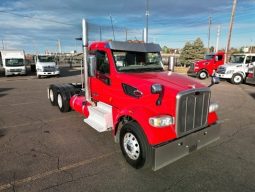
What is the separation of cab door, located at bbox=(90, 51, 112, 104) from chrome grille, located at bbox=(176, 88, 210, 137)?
A: 192cm

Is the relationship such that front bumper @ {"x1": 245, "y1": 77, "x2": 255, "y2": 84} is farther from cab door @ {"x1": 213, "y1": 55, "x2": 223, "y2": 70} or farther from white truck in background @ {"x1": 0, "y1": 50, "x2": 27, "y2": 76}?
white truck in background @ {"x1": 0, "y1": 50, "x2": 27, "y2": 76}

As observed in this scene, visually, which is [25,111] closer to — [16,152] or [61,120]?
[61,120]

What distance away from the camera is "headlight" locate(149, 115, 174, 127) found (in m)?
3.40

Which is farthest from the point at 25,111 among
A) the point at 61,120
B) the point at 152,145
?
the point at 152,145

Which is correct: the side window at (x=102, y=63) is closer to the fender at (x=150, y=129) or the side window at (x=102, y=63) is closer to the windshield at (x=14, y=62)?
the fender at (x=150, y=129)

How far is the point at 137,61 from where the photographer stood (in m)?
4.96

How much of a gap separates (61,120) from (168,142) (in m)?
4.42

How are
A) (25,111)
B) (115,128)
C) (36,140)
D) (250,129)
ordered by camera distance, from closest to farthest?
(115,128)
(36,140)
(250,129)
(25,111)

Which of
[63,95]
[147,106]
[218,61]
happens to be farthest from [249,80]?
[147,106]

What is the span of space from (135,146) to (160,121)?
78cm

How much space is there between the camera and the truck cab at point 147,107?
3.46 meters

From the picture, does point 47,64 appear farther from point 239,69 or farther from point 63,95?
A: point 239,69

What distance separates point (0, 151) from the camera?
4.52 m

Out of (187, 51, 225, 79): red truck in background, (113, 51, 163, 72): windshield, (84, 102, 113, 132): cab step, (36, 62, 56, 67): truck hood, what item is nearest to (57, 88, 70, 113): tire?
(84, 102, 113, 132): cab step
